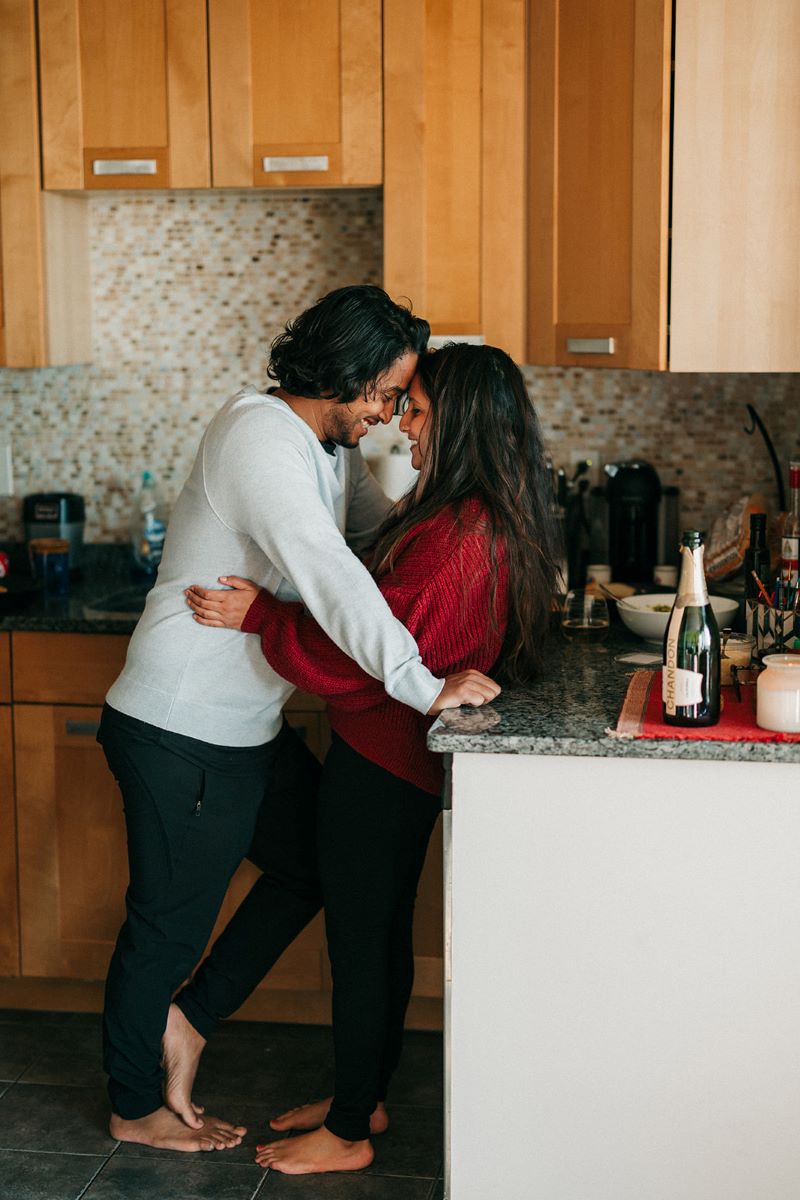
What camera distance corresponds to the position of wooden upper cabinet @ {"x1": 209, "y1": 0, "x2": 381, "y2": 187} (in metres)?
2.79

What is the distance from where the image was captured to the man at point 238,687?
2.02 meters

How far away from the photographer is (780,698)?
71.9 inches

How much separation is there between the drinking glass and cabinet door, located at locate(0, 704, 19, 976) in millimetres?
1144

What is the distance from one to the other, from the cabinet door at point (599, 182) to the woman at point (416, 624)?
1.54ft

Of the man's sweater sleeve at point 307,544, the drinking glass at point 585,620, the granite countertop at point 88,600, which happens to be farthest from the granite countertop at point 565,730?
the granite countertop at point 88,600

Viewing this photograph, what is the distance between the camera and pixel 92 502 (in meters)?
3.34

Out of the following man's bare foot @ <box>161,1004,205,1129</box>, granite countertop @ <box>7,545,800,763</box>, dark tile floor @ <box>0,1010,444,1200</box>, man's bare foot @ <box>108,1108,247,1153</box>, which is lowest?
dark tile floor @ <box>0,1010,444,1200</box>

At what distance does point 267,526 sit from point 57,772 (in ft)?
3.39

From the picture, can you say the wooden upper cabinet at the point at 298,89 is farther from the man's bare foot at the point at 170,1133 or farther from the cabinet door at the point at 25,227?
the man's bare foot at the point at 170,1133

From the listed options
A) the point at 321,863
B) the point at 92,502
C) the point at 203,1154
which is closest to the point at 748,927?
the point at 321,863

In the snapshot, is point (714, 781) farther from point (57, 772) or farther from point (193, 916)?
point (57, 772)

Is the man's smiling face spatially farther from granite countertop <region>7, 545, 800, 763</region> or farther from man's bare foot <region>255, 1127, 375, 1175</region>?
man's bare foot <region>255, 1127, 375, 1175</region>

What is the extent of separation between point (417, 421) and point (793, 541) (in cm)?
72

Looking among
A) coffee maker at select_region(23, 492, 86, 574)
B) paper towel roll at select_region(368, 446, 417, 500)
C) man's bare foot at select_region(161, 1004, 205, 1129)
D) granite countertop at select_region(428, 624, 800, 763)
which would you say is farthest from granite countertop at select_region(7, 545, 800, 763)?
man's bare foot at select_region(161, 1004, 205, 1129)
